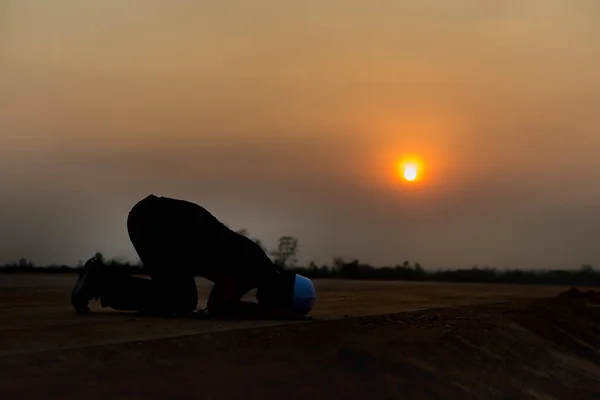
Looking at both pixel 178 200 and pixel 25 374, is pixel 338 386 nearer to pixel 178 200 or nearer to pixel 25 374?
pixel 25 374

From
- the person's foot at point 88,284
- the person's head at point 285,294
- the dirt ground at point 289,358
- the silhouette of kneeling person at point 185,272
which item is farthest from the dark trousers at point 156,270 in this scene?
the person's head at point 285,294

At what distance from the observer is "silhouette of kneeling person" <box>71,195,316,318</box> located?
47.3 feet

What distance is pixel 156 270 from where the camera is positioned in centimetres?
1452

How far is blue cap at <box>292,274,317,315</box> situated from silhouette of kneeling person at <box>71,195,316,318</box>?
19 millimetres

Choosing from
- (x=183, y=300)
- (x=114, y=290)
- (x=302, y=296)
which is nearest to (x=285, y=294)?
(x=302, y=296)

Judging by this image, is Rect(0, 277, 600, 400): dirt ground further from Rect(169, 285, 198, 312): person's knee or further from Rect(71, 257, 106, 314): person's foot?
Rect(169, 285, 198, 312): person's knee

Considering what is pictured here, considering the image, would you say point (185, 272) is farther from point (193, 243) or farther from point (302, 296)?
point (302, 296)

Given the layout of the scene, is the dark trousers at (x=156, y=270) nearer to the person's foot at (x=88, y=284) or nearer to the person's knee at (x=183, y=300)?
the person's knee at (x=183, y=300)

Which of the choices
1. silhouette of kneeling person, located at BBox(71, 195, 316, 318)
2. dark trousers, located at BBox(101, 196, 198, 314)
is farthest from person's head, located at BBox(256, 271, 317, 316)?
dark trousers, located at BBox(101, 196, 198, 314)

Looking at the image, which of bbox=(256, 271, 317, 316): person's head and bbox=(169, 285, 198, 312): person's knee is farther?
bbox=(256, 271, 317, 316): person's head

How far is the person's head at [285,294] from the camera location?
1478 centimetres

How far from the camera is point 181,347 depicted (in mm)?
10086

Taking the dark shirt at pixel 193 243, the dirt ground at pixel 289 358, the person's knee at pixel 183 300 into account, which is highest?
the dark shirt at pixel 193 243

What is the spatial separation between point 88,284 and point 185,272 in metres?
1.62
